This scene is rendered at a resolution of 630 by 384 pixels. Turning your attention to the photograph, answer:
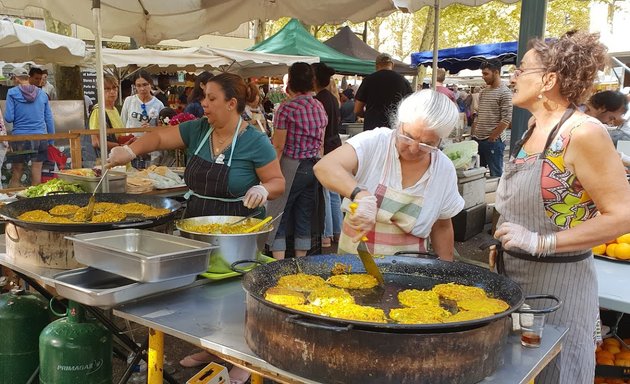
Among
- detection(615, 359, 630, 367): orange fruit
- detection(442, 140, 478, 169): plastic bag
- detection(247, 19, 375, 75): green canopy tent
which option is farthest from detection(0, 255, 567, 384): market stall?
detection(247, 19, 375, 75): green canopy tent

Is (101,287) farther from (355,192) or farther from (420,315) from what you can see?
(420,315)

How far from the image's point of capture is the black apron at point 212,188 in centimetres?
291

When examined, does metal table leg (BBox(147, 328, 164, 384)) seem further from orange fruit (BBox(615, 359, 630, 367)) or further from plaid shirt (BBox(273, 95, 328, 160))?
plaid shirt (BBox(273, 95, 328, 160))

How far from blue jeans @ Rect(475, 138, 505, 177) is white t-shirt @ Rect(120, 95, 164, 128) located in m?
4.40

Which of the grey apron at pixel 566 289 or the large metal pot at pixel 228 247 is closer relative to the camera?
the grey apron at pixel 566 289

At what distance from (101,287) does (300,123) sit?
3.17 meters

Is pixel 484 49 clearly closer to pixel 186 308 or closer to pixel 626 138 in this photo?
pixel 626 138

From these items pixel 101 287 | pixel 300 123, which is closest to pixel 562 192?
pixel 101 287

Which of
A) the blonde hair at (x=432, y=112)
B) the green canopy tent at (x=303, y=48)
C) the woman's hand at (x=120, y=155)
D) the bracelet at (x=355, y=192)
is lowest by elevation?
the bracelet at (x=355, y=192)

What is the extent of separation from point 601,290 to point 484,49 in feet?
37.6

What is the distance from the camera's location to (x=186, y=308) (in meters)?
2.02

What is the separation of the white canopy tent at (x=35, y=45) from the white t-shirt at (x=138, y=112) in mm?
812

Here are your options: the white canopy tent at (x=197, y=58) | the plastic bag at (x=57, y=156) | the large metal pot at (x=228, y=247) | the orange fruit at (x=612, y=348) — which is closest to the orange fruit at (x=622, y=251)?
the orange fruit at (x=612, y=348)

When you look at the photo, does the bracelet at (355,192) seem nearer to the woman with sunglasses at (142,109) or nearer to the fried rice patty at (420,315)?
the fried rice patty at (420,315)
